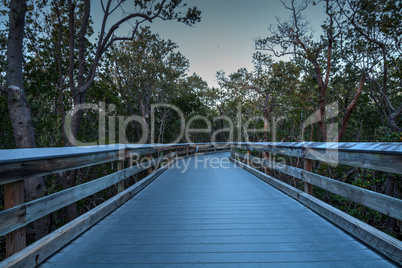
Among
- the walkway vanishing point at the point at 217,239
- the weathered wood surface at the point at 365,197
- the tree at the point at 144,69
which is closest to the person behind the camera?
the weathered wood surface at the point at 365,197

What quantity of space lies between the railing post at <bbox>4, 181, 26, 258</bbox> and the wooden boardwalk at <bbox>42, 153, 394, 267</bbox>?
31 centimetres

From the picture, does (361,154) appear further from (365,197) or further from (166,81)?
(166,81)

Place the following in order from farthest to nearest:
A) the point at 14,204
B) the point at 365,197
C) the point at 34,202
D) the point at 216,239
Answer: the point at 216,239 < the point at 365,197 < the point at 34,202 < the point at 14,204

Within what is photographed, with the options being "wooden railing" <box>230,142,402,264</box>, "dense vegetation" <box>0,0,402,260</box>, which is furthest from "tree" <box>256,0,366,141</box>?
"wooden railing" <box>230,142,402,264</box>

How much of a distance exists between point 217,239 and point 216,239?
0.01 meters

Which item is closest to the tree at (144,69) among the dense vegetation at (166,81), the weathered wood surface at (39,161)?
the dense vegetation at (166,81)

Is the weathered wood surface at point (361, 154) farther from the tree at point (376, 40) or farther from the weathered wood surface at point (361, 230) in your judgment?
the tree at point (376, 40)

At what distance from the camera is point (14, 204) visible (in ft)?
6.07

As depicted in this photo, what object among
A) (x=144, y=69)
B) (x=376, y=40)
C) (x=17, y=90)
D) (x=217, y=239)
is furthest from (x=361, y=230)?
(x=144, y=69)

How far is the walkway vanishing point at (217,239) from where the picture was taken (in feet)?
6.88

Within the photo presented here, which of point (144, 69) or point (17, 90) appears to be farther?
point (144, 69)

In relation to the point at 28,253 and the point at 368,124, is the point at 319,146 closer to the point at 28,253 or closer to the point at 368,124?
the point at 28,253

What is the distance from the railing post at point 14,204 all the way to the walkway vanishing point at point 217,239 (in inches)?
11.9

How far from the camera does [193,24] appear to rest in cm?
1012
